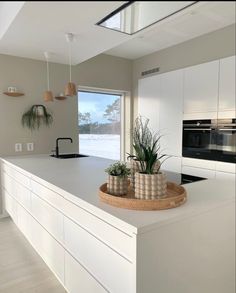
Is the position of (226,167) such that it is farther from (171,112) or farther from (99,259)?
(99,259)

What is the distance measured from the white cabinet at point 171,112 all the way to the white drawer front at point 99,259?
1966 mm

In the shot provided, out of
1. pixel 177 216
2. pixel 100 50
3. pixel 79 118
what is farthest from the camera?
pixel 79 118

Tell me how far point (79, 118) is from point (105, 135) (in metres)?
0.60

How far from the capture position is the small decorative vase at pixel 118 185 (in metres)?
1.08

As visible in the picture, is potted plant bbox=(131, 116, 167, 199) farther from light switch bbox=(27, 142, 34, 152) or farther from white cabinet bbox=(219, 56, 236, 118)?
light switch bbox=(27, 142, 34, 152)

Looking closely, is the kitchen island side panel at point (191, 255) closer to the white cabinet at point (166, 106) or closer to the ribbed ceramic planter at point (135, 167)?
the ribbed ceramic planter at point (135, 167)

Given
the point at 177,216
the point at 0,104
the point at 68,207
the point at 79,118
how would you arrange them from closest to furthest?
the point at 177,216
the point at 68,207
the point at 0,104
the point at 79,118

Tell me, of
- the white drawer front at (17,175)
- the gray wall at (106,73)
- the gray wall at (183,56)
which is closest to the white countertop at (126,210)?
the white drawer front at (17,175)

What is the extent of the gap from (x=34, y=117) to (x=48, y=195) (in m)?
1.68

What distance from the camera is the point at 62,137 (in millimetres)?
3205

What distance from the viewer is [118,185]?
108 centimetres

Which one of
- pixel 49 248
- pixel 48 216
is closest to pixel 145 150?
pixel 48 216

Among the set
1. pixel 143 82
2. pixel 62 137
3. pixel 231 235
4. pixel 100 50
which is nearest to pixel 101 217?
pixel 231 235

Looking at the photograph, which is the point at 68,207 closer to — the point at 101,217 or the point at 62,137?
the point at 101,217
